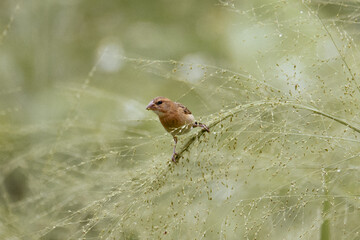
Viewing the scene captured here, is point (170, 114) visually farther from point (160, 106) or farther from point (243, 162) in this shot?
point (243, 162)

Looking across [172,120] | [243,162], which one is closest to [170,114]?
[172,120]

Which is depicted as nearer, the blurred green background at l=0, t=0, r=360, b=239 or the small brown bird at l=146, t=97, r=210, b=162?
the blurred green background at l=0, t=0, r=360, b=239

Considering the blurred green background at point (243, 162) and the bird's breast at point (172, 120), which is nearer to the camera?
the blurred green background at point (243, 162)

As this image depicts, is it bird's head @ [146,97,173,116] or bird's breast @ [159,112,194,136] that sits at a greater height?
bird's head @ [146,97,173,116]

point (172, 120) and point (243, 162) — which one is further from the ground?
point (243, 162)

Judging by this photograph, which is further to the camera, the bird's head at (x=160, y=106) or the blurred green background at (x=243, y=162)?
the bird's head at (x=160, y=106)

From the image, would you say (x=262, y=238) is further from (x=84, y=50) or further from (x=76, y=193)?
(x=84, y=50)

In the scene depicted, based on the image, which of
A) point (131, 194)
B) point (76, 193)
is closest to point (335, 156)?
point (131, 194)

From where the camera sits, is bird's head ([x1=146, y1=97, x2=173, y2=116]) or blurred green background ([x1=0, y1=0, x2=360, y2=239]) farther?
bird's head ([x1=146, y1=97, x2=173, y2=116])

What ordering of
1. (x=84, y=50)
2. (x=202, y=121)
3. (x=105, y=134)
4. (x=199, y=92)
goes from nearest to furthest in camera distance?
(x=202, y=121) → (x=199, y=92) → (x=105, y=134) → (x=84, y=50)

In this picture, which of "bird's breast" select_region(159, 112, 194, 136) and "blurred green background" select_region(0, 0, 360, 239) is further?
"bird's breast" select_region(159, 112, 194, 136)

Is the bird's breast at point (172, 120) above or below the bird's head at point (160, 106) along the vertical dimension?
below
